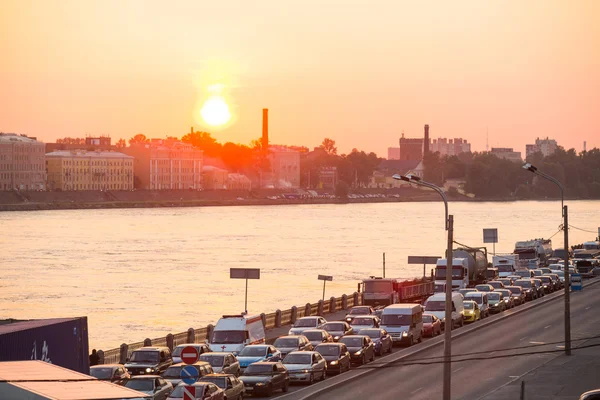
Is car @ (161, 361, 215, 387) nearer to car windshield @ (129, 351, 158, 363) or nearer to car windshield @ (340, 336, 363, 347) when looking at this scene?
car windshield @ (129, 351, 158, 363)

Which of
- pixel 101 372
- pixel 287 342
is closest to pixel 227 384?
pixel 101 372

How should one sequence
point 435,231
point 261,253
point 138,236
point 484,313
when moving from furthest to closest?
point 435,231 < point 138,236 < point 261,253 < point 484,313

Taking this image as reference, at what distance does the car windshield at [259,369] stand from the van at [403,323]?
9555 millimetres

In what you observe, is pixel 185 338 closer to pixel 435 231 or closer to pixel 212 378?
pixel 212 378

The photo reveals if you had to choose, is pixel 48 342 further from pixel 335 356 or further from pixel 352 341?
pixel 352 341

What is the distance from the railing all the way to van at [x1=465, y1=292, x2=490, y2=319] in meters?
5.57

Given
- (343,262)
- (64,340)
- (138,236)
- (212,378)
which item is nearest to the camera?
(64,340)

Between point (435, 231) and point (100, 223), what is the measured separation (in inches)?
1927

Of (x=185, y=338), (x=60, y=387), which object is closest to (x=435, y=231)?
(x=185, y=338)

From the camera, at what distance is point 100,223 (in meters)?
164

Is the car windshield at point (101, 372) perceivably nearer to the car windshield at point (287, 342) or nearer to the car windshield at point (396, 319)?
the car windshield at point (287, 342)

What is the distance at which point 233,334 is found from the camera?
1280 inches

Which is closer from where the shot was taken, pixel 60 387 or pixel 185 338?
pixel 60 387

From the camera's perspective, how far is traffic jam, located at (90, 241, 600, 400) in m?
24.6
